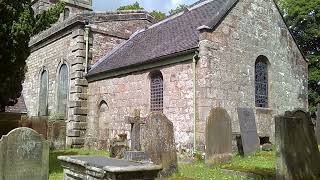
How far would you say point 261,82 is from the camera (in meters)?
15.0

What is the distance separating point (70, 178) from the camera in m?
A: 7.32

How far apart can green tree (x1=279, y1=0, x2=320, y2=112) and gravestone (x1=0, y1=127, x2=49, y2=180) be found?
24.2 m

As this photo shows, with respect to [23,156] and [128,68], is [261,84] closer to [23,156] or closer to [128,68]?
[128,68]

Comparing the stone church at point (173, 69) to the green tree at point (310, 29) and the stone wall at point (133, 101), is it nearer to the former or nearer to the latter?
the stone wall at point (133, 101)

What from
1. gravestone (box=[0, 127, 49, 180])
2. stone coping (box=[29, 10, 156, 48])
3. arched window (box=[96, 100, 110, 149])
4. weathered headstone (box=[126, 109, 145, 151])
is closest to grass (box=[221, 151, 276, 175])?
weathered headstone (box=[126, 109, 145, 151])

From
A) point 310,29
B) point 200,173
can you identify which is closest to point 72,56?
point 200,173

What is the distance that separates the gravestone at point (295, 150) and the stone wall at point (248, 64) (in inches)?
→ 221

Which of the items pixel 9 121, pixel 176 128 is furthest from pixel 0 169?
pixel 9 121

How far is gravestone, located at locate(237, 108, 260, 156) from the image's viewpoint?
1180cm

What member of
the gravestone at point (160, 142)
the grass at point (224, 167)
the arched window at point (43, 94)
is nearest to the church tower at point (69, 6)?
the arched window at point (43, 94)

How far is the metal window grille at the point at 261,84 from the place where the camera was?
1471 centimetres

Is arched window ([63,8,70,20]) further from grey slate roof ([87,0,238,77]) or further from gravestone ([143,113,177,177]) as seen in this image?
gravestone ([143,113,177,177])

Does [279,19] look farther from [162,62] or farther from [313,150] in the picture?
[313,150]

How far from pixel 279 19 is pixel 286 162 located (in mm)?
11302
